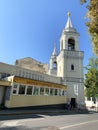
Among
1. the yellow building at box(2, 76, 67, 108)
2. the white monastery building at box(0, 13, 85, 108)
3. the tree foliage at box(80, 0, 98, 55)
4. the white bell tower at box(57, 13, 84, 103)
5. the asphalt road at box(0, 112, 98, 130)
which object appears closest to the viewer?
the tree foliage at box(80, 0, 98, 55)

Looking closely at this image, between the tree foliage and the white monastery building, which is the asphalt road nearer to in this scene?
the tree foliage

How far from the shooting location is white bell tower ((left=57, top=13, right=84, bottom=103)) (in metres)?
34.1

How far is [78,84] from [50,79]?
6196mm

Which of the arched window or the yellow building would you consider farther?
the arched window

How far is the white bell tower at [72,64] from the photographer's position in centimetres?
3406

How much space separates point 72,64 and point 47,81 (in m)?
7.86

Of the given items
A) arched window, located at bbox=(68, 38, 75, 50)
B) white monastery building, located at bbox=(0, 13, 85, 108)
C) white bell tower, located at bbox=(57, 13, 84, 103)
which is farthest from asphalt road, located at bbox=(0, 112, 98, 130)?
arched window, located at bbox=(68, 38, 75, 50)

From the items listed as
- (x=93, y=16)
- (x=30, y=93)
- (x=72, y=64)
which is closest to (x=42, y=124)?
(x=93, y=16)

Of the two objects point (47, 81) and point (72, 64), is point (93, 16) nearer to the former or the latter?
point (47, 81)

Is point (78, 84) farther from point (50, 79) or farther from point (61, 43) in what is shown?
point (61, 43)

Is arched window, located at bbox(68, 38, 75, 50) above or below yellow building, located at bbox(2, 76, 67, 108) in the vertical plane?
above

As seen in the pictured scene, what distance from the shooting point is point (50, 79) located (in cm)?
3369

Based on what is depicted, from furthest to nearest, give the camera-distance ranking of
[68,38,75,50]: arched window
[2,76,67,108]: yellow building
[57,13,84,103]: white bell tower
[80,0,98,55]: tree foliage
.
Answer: [68,38,75,50]: arched window < [57,13,84,103]: white bell tower < [2,76,67,108]: yellow building < [80,0,98,55]: tree foliage

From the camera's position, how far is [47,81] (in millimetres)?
31406
